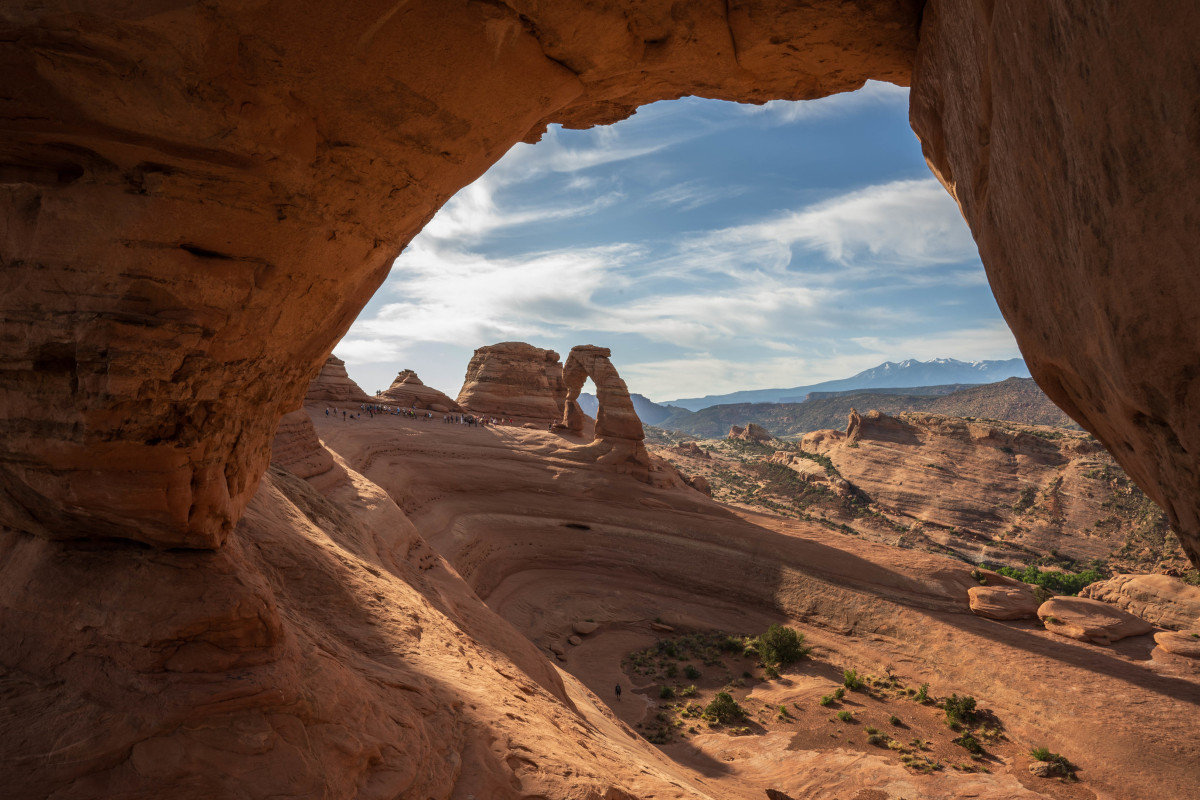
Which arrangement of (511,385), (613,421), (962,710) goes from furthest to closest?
(511,385) < (613,421) < (962,710)

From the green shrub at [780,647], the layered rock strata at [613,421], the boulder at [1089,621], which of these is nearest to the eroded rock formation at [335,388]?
→ the layered rock strata at [613,421]

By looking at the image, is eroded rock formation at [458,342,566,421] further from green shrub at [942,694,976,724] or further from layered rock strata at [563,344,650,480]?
green shrub at [942,694,976,724]

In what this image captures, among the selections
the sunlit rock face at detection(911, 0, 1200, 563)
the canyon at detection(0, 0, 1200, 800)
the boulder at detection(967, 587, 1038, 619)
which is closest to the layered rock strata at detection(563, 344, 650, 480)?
the boulder at detection(967, 587, 1038, 619)

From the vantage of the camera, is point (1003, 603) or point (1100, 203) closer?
point (1100, 203)

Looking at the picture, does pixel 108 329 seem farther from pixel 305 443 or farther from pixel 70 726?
pixel 305 443

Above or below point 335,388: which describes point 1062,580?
below

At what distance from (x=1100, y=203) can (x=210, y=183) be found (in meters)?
6.10

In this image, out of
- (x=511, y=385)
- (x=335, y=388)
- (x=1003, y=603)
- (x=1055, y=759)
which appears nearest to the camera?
(x=1055, y=759)

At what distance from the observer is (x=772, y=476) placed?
64.2 m

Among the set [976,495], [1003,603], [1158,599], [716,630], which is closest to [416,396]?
[716,630]

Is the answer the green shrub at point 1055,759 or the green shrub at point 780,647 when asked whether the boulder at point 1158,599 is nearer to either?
the green shrub at point 1055,759

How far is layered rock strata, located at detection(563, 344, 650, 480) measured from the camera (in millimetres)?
30047

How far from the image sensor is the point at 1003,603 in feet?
66.3

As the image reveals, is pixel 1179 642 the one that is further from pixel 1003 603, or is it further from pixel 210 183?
pixel 210 183
